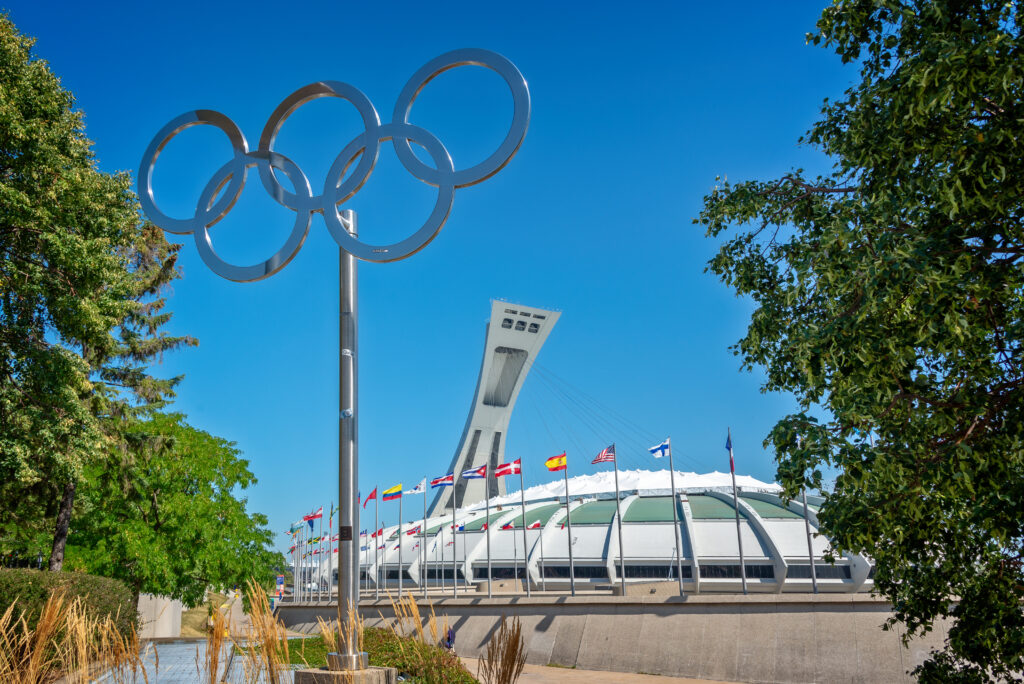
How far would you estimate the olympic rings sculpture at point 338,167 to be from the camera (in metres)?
8.28

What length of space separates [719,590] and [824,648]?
11470 millimetres

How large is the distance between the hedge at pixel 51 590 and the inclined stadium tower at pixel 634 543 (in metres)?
14.2

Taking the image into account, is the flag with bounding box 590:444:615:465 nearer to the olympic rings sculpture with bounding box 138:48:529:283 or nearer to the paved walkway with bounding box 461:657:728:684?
the paved walkway with bounding box 461:657:728:684

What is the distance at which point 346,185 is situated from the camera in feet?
29.0

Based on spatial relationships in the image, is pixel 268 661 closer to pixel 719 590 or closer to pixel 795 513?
pixel 719 590

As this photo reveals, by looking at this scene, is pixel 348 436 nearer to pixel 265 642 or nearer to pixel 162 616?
pixel 265 642

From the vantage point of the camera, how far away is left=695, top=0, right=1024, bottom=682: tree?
5703mm

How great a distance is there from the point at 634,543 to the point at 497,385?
32361 mm

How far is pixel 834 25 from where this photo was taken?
734 cm

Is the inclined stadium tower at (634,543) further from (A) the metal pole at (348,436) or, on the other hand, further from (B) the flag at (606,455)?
(A) the metal pole at (348,436)

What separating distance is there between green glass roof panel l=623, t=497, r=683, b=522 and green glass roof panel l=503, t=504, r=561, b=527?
4.39 meters

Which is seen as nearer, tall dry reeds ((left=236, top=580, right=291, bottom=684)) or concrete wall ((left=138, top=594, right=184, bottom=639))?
tall dry reeds ((left=236, top=580, right=291, bottom=684))

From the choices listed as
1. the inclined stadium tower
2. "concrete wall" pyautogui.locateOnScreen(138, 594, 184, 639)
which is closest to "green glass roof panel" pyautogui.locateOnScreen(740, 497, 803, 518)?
the inclined stadium tower

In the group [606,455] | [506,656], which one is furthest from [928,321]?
[606,455]
